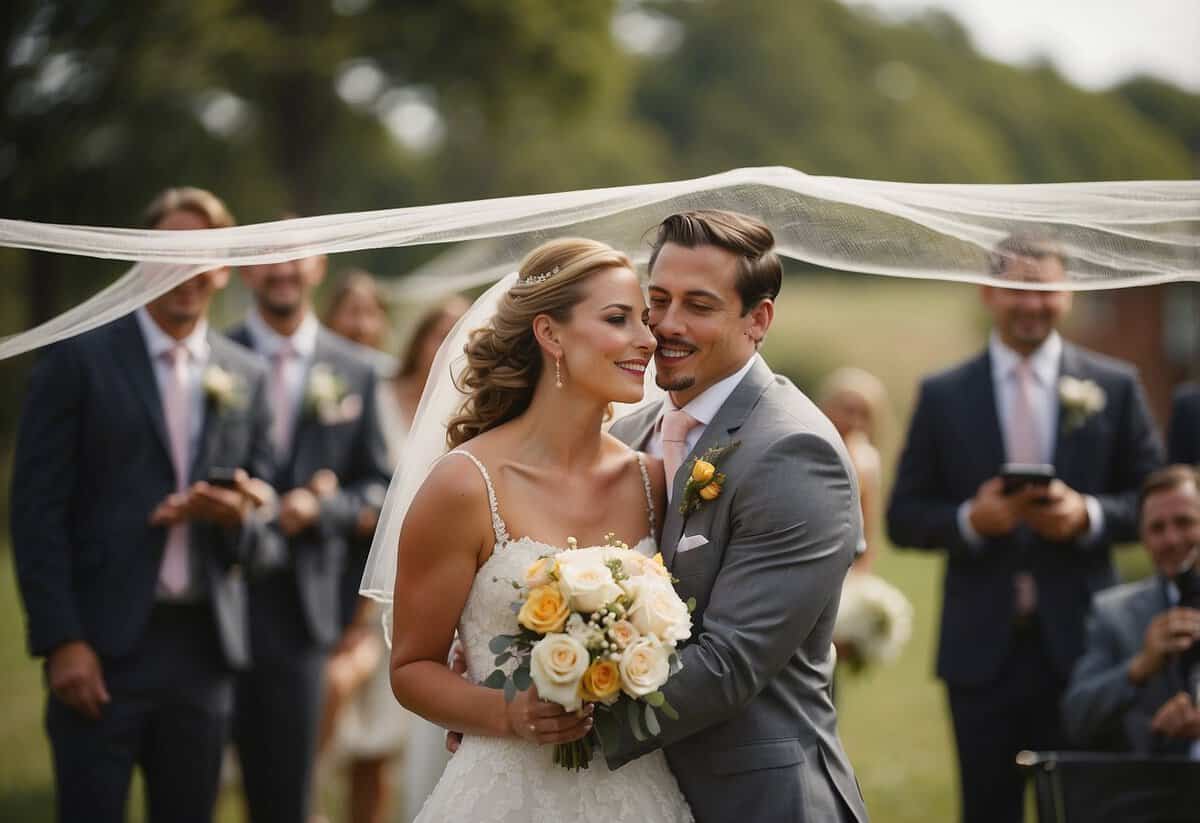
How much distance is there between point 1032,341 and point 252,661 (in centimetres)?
390

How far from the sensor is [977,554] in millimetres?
5863

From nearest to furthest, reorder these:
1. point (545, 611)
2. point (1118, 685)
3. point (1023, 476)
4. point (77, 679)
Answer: point (545, 611) < point (77, 679) < point (1118, 685) < point (1023, 476)

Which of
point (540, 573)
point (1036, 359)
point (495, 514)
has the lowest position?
point (540, 573)

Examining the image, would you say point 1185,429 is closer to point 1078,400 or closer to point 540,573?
point 1078,400

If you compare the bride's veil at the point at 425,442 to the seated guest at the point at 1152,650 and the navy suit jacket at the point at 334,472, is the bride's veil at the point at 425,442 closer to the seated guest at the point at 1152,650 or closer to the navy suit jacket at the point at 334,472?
the navy suit jacket at the point at 334,472

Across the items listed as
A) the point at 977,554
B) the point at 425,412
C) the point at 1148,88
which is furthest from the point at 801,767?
the point at 1148,88

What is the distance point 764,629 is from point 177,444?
9.36 ft

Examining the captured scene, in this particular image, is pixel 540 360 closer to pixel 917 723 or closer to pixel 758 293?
pixel 758 293

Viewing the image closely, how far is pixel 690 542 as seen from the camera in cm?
375

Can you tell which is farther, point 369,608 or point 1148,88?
point 1148,88

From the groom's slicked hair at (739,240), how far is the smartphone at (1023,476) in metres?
1.87

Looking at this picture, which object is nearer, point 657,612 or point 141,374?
point 657,612

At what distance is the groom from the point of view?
357 centimetres

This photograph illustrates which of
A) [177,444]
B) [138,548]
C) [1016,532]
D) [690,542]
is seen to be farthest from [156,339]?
[1016,532]
